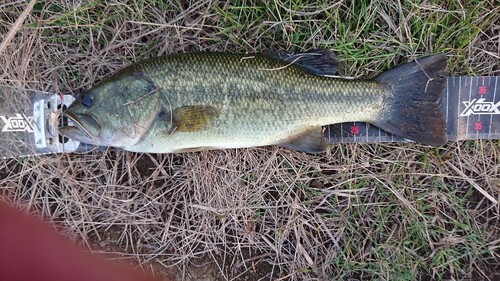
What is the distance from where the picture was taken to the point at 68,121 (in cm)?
356

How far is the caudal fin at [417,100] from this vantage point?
3393mm

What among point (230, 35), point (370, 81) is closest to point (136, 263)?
point (230, 35)

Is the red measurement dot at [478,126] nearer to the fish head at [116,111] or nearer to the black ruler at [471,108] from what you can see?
the black ruler at [471,108]

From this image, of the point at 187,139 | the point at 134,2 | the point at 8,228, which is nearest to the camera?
the point at 8,228

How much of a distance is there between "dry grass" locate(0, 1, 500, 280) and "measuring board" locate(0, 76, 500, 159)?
0.33 feet

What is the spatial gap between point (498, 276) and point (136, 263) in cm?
300

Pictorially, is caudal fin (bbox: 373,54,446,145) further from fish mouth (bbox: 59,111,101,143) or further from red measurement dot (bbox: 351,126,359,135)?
fish mouth (bbox: 59,111,101,143)

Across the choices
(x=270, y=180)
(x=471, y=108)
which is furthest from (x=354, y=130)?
(x=471, y=108)

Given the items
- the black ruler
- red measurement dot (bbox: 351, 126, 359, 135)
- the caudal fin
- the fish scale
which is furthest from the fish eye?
the black ruler

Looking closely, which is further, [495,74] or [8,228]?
[495,74]

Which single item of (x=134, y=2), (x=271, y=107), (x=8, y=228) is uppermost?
(x=134, y=2)

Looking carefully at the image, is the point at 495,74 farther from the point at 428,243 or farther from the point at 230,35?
the point at 230,35

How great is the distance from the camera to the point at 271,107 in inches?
128

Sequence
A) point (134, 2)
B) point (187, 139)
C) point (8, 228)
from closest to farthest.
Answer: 1. point (8, 228)
2. point (187, 139)
3. point (134, 2)
